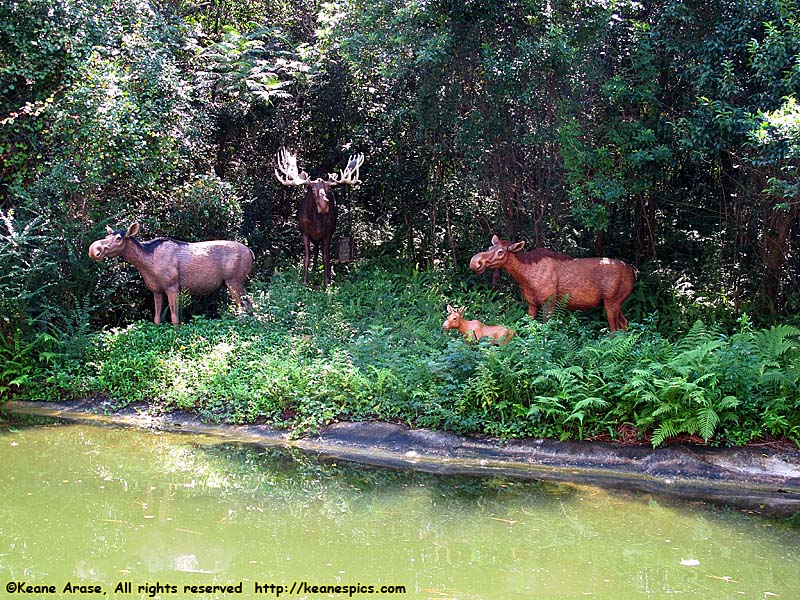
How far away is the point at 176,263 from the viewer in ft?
37.3

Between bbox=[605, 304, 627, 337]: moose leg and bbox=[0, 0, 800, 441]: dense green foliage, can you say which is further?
bbox=[605, 304, 627, 337]: moose leg

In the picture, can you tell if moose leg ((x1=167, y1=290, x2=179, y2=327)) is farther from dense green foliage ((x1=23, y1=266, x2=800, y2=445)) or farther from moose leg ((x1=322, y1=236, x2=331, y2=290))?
moose leg ((x1=322, y1=236, x2=331, y2=290))

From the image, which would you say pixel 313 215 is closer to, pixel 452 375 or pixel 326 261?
pixel 326 261

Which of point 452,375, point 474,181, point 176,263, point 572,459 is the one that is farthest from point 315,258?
point 572,459

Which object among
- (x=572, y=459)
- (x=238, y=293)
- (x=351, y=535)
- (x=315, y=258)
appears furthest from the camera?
(x=315, y=258)

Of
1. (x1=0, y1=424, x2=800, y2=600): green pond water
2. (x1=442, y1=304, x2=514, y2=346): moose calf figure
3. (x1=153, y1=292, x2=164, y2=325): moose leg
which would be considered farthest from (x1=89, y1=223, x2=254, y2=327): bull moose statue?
(x1=0, y1=424, x2=800, y2=600): green pond water

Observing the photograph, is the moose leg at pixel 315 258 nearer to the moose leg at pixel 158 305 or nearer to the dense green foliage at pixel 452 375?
the dense green foliage at pixel 452 375

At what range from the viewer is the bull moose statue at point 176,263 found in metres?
10.9

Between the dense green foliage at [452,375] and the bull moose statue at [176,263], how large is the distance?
520 mm

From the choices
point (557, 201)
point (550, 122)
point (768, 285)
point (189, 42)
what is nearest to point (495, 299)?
point (557, 201)

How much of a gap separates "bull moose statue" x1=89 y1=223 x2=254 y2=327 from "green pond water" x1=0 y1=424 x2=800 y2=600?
11.7 ft

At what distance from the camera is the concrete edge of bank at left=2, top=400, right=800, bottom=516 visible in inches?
287

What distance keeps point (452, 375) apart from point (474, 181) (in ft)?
16.7

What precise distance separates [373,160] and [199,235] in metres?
3.64
